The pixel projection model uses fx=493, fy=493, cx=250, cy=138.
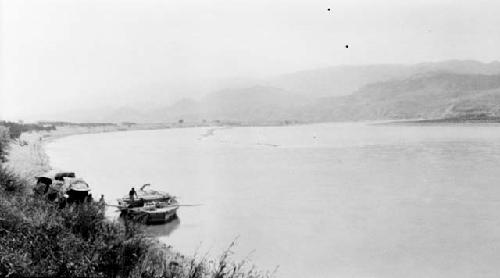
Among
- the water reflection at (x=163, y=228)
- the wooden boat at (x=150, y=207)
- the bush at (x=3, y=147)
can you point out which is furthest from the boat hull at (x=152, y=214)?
the bush at (x=3, y=147)

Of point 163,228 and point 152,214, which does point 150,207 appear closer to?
point 152,214

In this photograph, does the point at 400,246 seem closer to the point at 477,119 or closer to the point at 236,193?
the point at 236,193

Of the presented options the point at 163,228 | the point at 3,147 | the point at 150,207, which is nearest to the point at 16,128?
the point at 3,147

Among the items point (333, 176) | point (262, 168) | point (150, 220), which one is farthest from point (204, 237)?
point (262, 168)

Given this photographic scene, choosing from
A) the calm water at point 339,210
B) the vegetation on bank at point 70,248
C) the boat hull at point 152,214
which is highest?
the vegetation on bank at point 70,248

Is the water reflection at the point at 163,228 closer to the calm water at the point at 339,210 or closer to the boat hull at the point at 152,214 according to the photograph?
the calm water at the point at 339,210

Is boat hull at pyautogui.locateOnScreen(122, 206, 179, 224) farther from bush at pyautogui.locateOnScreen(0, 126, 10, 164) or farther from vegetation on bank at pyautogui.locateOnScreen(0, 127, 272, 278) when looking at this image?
bush at pyautogui.locateOnScreen(0, 126, 10, 164)
